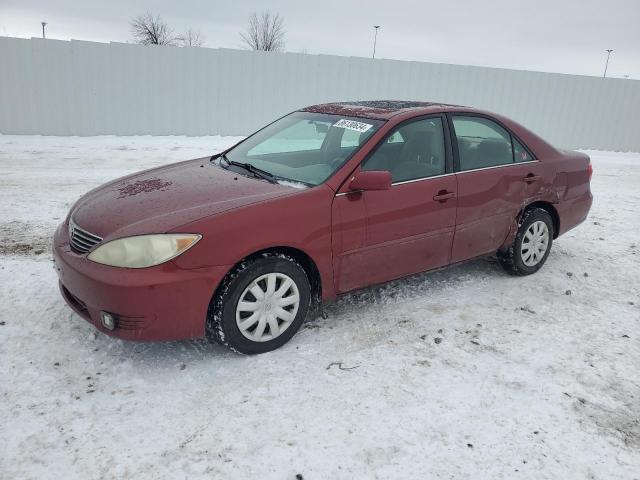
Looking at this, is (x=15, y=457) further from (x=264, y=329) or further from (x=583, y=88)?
(x=583, y=88)

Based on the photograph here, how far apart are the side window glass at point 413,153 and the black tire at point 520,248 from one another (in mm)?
1091

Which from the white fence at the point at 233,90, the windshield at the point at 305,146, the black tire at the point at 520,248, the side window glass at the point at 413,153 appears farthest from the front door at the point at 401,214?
the white fence at the point at 233,90

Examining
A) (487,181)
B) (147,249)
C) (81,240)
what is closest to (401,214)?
(487,181)

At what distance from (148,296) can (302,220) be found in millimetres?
1013

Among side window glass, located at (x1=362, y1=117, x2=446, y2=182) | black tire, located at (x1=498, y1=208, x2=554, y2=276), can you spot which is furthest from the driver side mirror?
black tire, located at (x1=498, y1=208, x2=554, y2=276)

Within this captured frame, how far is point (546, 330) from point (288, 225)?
2048 millimetres

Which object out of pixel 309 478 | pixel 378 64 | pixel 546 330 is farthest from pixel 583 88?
pixel 309 478

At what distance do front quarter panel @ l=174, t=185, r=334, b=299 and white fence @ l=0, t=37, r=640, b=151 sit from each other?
1067cm

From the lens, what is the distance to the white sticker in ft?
12.6

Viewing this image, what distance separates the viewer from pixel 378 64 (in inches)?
546

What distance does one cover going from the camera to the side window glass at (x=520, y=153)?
15.1 feet

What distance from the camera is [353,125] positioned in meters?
3.97

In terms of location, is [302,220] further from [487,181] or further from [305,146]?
[487,181]

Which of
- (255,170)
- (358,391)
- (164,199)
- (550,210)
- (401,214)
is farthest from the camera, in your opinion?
(550,210)
